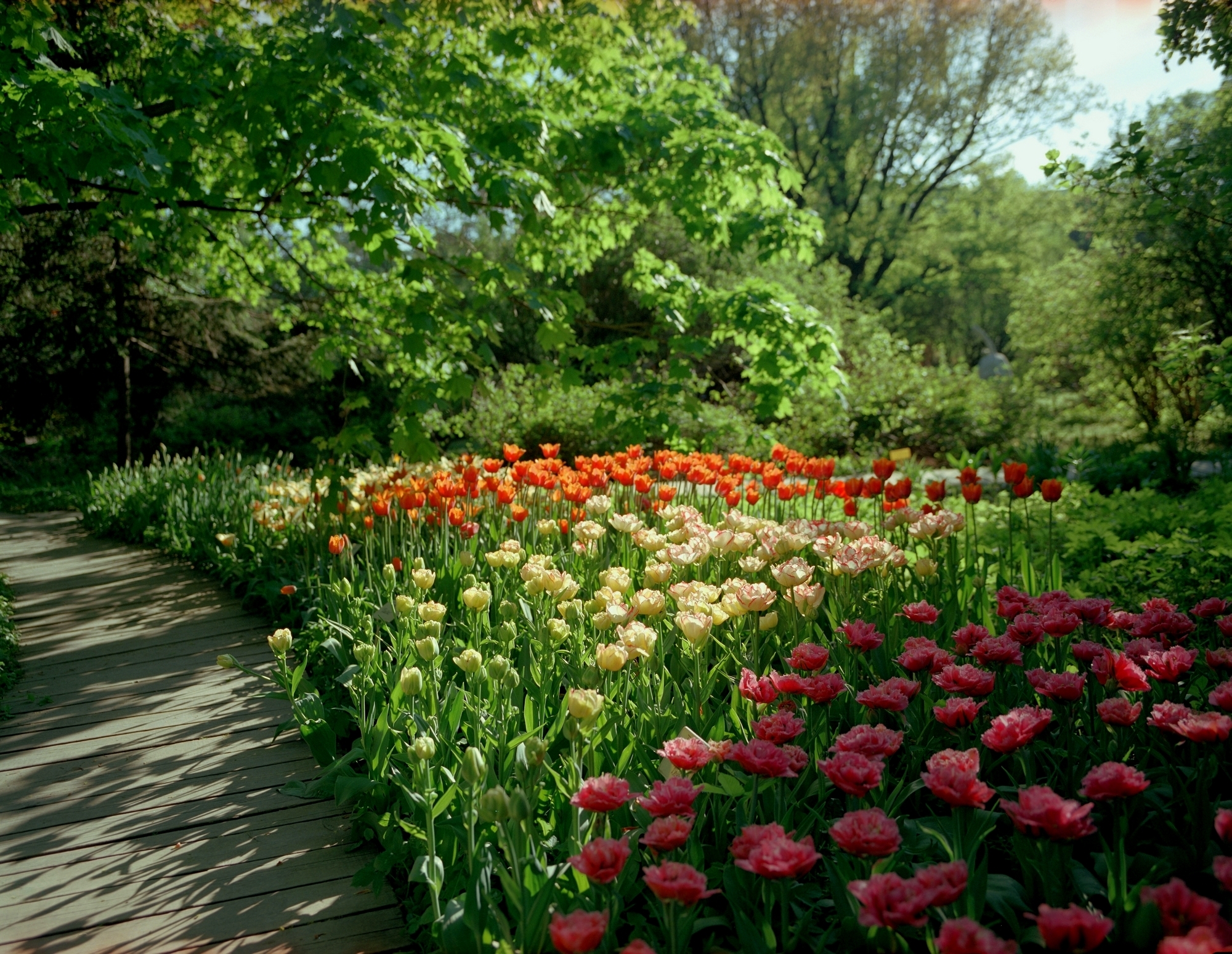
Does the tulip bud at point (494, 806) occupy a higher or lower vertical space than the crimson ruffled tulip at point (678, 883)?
higher

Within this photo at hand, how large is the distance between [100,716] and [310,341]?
9.93m

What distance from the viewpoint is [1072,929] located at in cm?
104

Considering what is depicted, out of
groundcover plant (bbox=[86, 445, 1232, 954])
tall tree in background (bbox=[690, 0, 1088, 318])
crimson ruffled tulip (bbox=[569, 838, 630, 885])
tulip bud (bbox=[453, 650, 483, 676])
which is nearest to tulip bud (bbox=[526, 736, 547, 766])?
groundcover plant (bbox=[86, 445, 1232, 954])

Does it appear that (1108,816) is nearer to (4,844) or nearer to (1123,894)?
(1123,894)

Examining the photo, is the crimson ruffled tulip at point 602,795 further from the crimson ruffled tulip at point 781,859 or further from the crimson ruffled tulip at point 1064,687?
the crimson ruffled tulip at point 1064,687

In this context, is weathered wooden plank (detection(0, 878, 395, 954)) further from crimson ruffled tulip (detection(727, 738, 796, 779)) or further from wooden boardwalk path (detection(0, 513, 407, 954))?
crimson ruffled tulip (detection(727, 738, 796, 779))

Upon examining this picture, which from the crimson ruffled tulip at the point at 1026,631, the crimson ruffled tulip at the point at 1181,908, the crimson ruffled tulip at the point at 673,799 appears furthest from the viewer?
the crimson ruffled tulip at the point at 1026,631

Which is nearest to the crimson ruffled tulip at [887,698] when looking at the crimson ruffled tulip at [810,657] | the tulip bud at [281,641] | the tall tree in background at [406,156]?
the crimson ruffled tulip at [810,657]

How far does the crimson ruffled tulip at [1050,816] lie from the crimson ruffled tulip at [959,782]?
8cm

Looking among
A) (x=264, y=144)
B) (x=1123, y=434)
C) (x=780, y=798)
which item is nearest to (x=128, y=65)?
(x=264, y=144)

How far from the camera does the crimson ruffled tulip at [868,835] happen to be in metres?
1.25

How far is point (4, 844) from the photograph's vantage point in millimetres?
2248

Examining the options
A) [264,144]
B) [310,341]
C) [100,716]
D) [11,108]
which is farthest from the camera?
[310,341]

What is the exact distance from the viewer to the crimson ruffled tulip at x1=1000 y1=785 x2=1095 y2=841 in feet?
3.92
